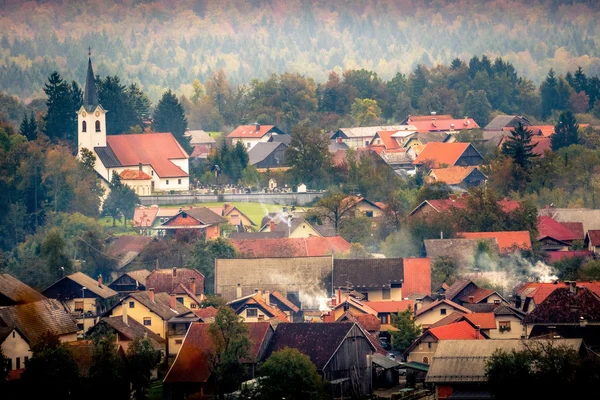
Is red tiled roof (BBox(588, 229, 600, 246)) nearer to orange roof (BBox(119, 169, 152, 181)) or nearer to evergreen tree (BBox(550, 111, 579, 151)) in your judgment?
orange roof (BBox(119, 169, 152, 181))

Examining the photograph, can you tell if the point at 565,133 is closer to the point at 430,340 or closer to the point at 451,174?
the point at 451,174

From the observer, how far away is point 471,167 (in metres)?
80.6

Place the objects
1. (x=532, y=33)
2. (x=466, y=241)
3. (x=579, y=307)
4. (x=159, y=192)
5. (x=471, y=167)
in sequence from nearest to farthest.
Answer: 1. (x=579, y=307)
2. (x=466, y=241)
3. (x=159, y=192)
4. (x=471, y=167)
5. (x=532, y=33)

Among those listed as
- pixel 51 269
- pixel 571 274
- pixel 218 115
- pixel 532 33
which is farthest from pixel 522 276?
pixel 532 33

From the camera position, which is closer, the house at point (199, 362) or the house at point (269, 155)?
the house at point (199, 362)

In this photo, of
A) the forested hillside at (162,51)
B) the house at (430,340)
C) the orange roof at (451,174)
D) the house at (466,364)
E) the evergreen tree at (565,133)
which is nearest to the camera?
the house at (466,364)

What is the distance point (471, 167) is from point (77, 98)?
72.3ft

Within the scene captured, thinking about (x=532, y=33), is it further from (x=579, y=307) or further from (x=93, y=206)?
(x=579, y=307)

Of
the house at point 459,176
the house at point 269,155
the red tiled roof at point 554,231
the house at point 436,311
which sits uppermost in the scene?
the house at point 269,155

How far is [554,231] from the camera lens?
6106 centimetres

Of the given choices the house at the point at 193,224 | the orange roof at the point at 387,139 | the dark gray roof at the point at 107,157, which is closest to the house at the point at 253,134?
the orange roof at the point at 387,139

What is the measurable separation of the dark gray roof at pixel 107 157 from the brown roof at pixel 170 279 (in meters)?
24.5

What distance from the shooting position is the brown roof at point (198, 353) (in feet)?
122

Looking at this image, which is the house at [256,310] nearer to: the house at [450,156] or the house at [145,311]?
the house at [145,311]
